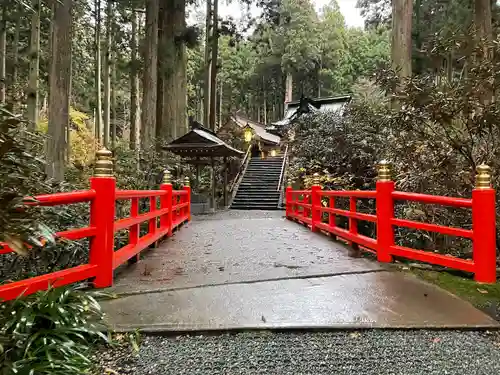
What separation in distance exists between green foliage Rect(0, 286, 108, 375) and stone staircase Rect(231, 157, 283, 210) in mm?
15273

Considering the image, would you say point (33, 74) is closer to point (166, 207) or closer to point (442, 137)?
point (166, 207)

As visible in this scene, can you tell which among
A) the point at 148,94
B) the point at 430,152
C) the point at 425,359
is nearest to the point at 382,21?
the point at 148,94

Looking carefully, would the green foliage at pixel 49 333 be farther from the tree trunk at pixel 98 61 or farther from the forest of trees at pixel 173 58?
the tree trunk at pixel 98 61

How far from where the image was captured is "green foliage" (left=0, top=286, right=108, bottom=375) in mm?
1782

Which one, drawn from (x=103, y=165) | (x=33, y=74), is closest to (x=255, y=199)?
(x=33, y=74)

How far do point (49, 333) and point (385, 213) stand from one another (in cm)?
330

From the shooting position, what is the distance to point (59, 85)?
7977 millimetres

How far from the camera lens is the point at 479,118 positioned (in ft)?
12.2

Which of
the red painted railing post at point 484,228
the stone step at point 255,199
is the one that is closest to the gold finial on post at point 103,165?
the red painted railing post at point 484,228

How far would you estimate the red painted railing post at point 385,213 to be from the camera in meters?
4.22

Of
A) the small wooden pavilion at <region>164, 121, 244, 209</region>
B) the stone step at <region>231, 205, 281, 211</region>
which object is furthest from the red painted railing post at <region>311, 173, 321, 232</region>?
the stone step at <region>231, 205, 281, 211</region>

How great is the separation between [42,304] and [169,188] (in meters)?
4.88

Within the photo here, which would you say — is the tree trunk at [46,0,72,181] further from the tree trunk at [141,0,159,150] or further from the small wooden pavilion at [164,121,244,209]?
the small wooden pavilion at [164,121,244,209]

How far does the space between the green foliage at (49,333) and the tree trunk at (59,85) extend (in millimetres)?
6086
